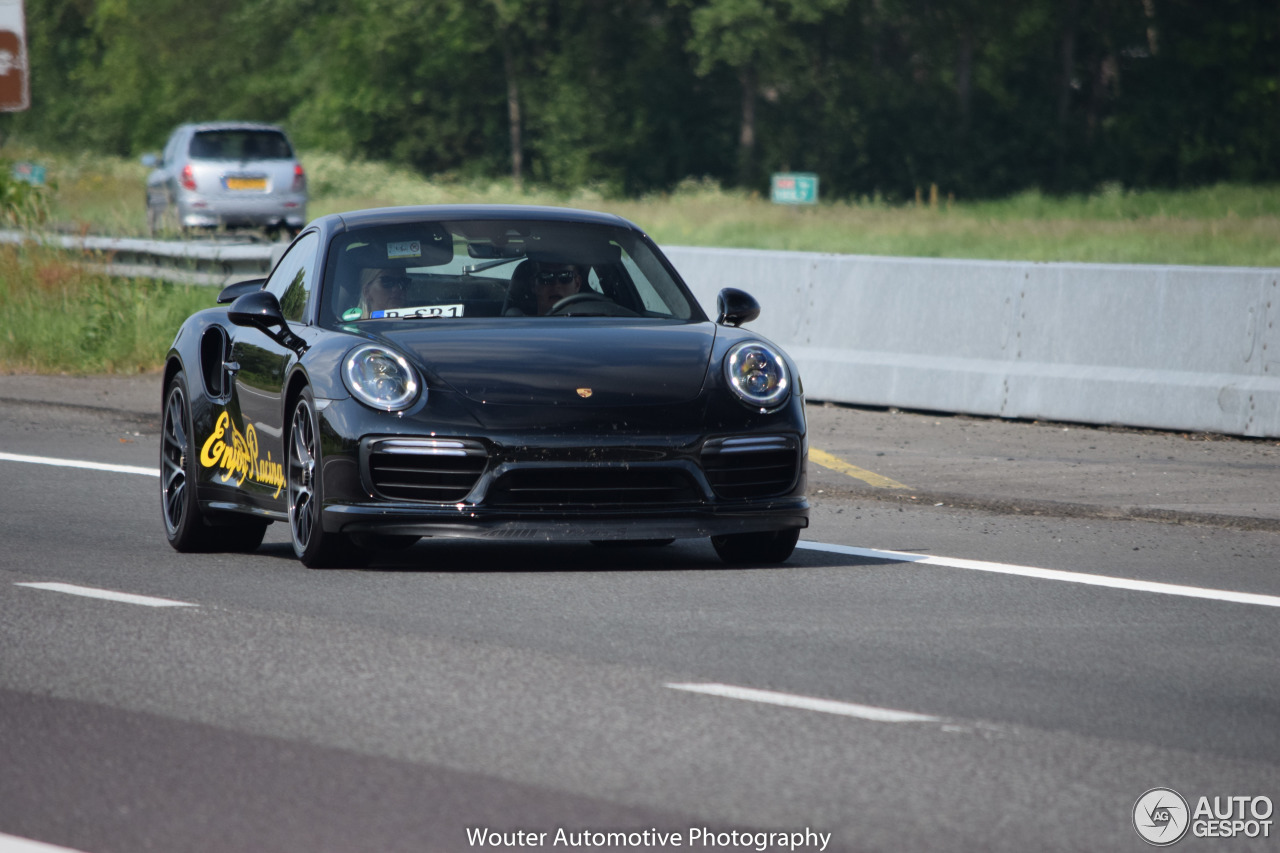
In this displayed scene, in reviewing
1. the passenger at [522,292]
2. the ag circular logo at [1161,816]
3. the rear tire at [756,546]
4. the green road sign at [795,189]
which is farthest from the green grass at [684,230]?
the ag circular logo at [1161,816]

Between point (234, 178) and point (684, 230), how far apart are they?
17870mm

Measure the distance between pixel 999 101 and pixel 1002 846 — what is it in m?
73.5

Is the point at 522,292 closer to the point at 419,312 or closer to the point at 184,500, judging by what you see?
the point at 419,312

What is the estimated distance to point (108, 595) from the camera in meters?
7.41

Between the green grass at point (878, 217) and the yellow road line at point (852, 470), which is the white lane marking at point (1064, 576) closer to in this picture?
the yellow road line at point (852, 470)

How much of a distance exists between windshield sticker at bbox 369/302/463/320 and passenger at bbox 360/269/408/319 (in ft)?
0.08

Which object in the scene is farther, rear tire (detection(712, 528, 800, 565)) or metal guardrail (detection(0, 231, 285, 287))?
metal guardrail (detection(0, 231, 285, 287))

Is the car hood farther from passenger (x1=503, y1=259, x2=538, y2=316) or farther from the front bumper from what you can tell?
the front bumper

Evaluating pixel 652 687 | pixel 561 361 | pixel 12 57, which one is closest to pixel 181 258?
pixel 12 57

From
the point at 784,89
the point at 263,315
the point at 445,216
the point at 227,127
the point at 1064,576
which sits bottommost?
the point at 784,89

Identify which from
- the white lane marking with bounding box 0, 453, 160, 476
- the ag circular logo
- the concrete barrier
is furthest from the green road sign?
the ag circular logo

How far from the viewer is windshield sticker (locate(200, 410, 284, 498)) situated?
830 centimetres

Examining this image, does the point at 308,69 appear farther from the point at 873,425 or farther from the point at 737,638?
the point at 737,638

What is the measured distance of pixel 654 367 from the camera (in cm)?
771
